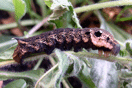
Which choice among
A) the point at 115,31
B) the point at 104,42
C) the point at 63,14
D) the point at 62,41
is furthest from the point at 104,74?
the point at 115,31

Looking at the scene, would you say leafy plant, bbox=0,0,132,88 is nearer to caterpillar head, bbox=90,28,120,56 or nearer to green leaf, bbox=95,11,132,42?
caterpillar head, bbox=90,28,120,56

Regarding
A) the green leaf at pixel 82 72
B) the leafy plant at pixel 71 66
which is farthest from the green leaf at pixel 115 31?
the green leaf at pixel 82 72

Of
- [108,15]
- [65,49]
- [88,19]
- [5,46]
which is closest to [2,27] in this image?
[5,46]

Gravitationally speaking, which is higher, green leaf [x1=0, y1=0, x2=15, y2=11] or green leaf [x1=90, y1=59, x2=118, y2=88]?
green leaf [x1=0, y1=0, x2=15, y2=11]

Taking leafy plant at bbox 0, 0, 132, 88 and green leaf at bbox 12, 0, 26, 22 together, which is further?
green leaf at bbox 12, 0, 26, 22

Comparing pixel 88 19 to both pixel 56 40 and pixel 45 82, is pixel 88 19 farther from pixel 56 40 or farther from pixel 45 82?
pixel 45 82

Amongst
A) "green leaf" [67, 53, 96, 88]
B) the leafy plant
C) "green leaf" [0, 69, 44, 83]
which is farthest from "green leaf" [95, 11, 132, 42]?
"green leaf" [0, 69, 44, 83]

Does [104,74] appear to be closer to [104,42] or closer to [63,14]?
[104,42]

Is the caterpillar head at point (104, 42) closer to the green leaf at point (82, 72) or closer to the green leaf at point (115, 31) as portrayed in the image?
the green leaf at point (82, 72)
